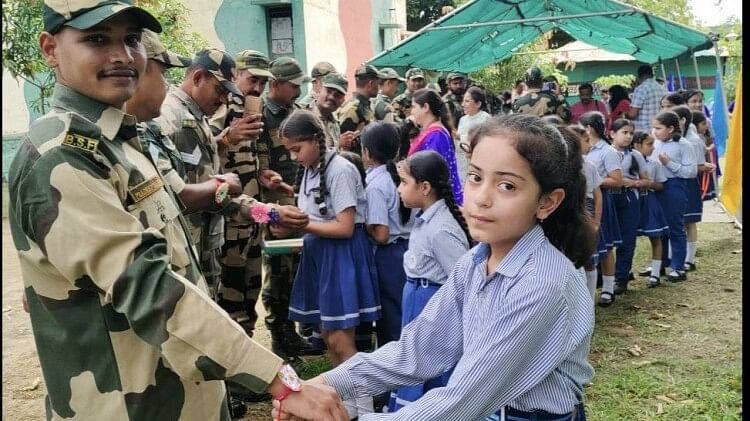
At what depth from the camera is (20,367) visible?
5.21m

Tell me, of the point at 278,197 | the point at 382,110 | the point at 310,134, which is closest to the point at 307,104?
the point at 382,110

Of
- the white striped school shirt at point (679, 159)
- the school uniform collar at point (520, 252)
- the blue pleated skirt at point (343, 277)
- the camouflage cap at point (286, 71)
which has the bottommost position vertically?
the blue pleated skirt at point (343, 277)

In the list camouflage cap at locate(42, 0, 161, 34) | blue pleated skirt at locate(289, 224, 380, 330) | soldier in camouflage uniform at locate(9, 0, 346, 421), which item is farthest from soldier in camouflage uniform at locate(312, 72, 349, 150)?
camouflage cap at locate(42, 0, 161, 34)

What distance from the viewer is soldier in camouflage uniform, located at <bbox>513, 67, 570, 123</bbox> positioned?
766 cm

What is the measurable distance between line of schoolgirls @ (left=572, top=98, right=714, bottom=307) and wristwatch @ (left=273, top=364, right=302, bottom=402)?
14.5 feet

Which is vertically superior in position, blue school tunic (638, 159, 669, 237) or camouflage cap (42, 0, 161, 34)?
camouflage cap (42, 0, 161, 34)

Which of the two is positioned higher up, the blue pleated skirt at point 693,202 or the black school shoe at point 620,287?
the blue pleated skirt at point 693,202

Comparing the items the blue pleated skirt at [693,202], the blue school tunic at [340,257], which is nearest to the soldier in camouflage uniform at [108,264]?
the blue school tunic at [340,257]

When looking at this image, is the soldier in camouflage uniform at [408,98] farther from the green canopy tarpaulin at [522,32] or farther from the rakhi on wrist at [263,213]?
the rakhi on wrist at [263,213]

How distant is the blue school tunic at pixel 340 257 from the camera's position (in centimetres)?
401

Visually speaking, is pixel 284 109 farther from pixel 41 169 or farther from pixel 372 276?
pixel 41 169

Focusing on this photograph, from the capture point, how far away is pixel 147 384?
6.31 feet

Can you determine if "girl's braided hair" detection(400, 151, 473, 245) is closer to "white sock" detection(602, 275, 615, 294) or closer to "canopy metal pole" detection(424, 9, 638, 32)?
"white sock" detection(602, 275, 615, 294)

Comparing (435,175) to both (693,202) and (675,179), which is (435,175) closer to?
(675,179)
